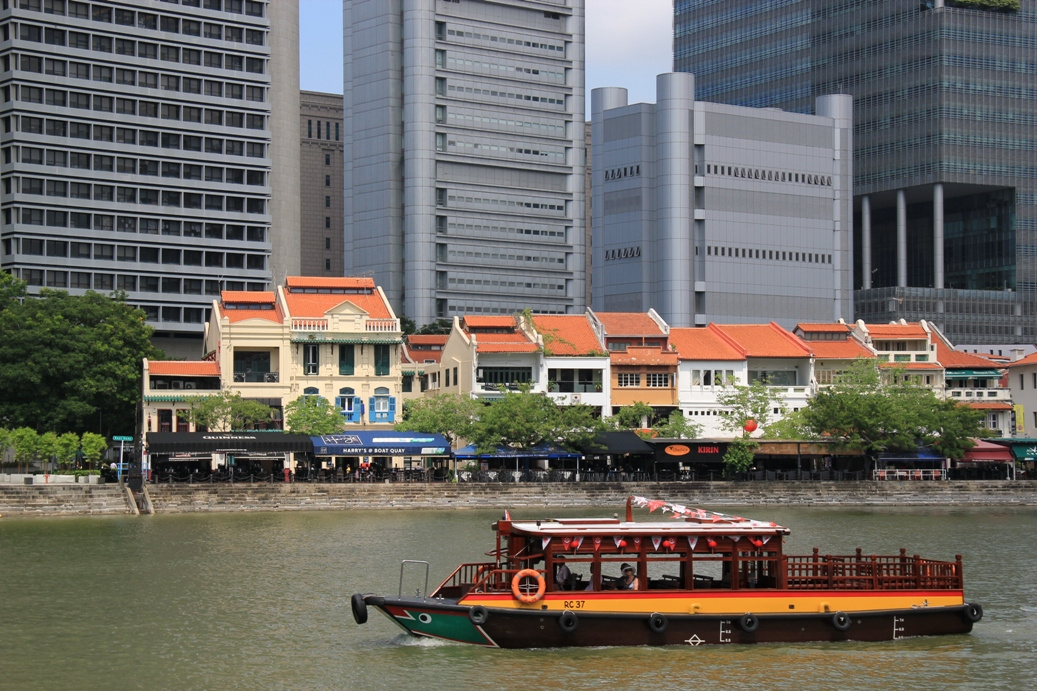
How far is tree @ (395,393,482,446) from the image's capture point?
9688cm

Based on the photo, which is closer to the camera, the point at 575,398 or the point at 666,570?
the point at 666,570

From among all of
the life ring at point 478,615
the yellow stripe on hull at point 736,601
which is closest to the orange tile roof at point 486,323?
the yellow stripe on hull at point 736,601

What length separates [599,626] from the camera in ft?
133

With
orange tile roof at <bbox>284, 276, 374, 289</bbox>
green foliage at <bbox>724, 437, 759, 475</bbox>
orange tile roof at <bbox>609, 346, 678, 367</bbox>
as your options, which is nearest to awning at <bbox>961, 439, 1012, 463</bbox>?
green foliage at <bbox>724, 437, 759, 475</bbox>

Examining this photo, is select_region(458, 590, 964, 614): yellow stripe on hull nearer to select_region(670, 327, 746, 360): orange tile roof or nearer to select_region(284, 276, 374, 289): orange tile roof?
select_region(670, 327, 746, 360): orange tile roof

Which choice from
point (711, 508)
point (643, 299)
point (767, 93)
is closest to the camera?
point (711, 508)

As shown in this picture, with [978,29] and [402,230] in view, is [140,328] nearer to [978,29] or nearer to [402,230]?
[402,230]

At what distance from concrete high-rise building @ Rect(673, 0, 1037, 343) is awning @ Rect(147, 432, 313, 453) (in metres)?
104

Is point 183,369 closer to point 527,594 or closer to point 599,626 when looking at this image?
point 527,594

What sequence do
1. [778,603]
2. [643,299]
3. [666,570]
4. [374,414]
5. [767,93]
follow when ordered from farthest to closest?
1. [767,93]
2. [643,299]
3. [374,414]
4. [666,570]
5. [778,603]

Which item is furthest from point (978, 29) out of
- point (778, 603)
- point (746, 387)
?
point (778, 603)

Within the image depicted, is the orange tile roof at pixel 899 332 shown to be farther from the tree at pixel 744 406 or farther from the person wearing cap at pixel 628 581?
the person wearing cap at pixel 628 581

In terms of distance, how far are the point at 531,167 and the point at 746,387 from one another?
8078 centimetres

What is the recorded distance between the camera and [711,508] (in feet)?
281
